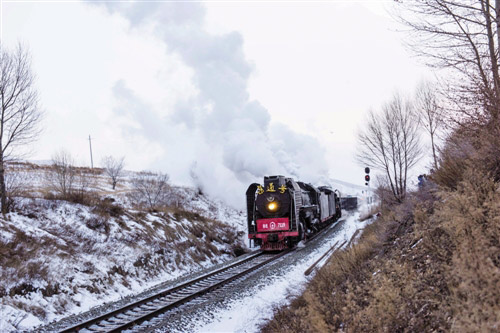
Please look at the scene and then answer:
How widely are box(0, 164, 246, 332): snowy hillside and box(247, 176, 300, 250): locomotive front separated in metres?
2.23

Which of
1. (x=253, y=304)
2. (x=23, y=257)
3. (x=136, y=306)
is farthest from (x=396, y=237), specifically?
(x=23, y=257)

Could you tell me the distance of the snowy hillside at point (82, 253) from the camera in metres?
8.91

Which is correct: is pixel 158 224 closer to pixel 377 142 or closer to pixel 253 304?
pixel 253 304

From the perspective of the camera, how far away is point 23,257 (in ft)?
32.6

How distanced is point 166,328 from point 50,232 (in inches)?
285

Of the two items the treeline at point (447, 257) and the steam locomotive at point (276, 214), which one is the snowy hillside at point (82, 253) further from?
the treeline at point (447, 257)

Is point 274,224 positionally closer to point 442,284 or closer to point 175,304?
point 175,304

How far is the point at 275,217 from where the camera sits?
17000 mm

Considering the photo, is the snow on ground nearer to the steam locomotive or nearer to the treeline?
the treeline

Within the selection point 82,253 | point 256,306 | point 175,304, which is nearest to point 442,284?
point 256,306

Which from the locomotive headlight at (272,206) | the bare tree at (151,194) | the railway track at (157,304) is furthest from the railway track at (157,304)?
the bare tree at (151,194)

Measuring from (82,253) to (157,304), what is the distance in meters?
4.56

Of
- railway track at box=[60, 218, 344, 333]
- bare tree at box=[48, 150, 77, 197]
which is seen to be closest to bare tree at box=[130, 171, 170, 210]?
bare tree at box=[48, 150, 77, 197]

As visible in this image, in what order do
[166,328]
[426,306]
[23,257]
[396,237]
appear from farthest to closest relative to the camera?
[23,257]
[396,237]
[166,328]
[426,306]
